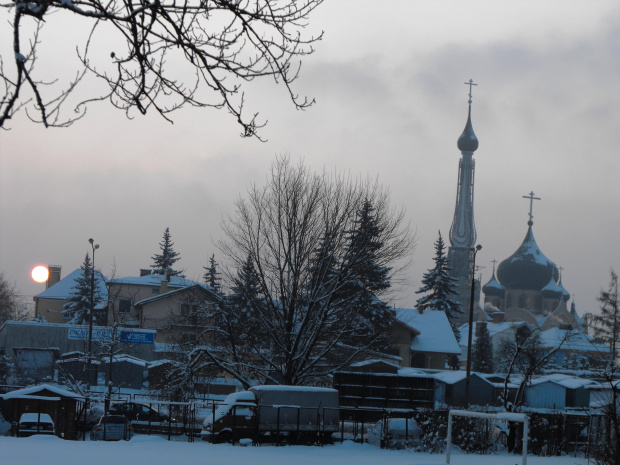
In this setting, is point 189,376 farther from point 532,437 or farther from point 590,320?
point 590,320

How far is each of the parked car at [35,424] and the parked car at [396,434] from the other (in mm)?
10547

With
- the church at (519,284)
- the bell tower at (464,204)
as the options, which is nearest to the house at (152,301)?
the church at (519,284)

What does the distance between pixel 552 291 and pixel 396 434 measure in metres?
133

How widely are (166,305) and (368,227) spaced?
120ft

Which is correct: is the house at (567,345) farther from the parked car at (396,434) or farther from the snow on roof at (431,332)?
the parked car at (396,434)

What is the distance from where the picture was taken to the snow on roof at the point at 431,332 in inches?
2532

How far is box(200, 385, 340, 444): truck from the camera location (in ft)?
86.4

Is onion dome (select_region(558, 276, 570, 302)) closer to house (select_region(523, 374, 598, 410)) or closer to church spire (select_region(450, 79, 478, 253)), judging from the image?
church spire (select_region(450, 79, 478, 253))

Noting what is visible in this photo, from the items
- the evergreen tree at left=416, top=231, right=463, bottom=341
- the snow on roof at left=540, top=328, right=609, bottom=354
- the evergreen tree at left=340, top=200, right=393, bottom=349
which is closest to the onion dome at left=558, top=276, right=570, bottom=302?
the snow on roof at left=540, top=328, right=609, bottom=354

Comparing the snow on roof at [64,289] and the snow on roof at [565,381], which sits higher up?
the snow on roof at [64,289]

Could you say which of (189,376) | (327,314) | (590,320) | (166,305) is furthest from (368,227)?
(590,320)

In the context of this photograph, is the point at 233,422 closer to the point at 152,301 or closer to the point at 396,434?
the point at 396,434

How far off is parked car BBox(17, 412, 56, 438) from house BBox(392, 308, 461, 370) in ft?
126

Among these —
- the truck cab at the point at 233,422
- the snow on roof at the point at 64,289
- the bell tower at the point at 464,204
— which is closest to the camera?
the truck cab at the point at 233,422
